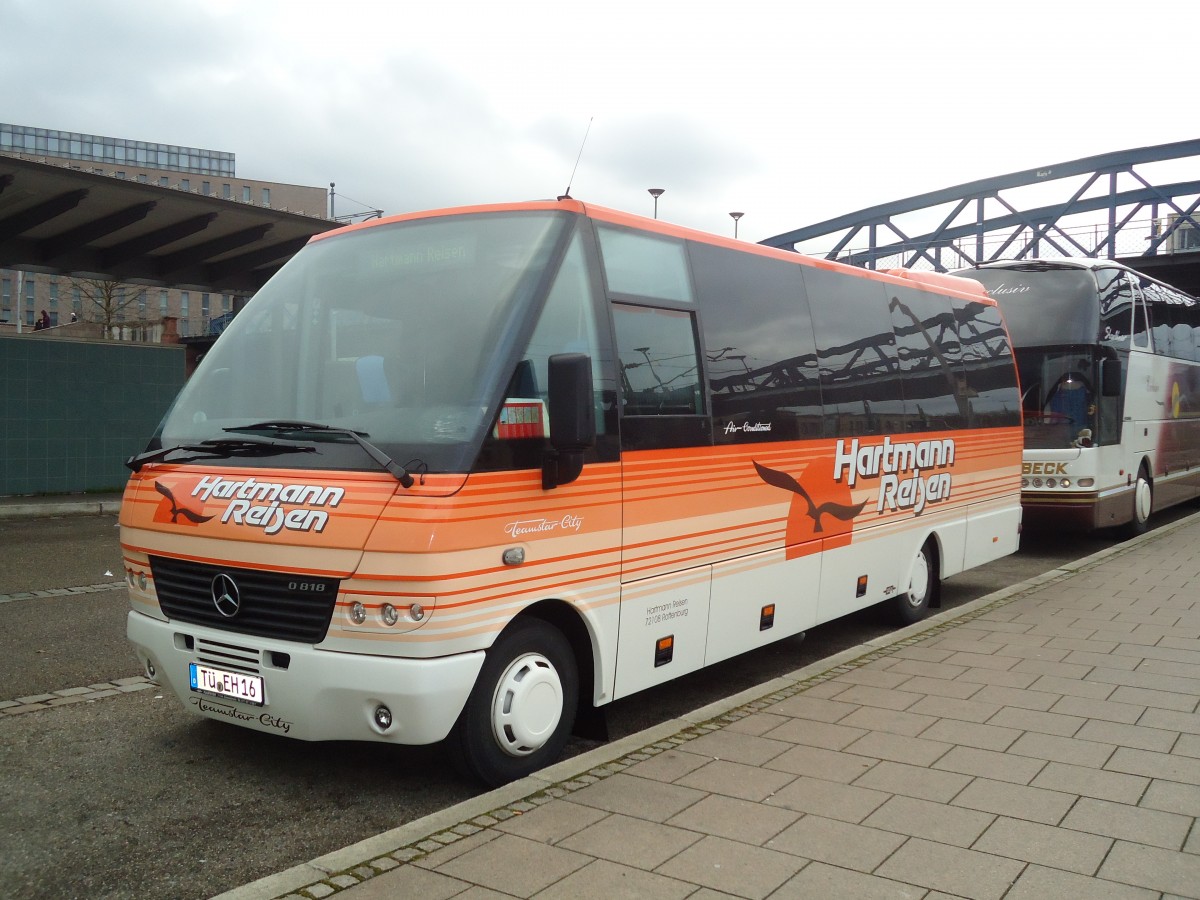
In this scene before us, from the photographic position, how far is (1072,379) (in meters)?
13.5

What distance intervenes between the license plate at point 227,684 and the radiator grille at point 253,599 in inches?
7.5

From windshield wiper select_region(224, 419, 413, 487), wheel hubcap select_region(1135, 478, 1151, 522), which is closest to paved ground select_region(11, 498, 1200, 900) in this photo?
windshield wiper select_region(224, 419, 413, 487)

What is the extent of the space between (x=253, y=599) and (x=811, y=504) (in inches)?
148

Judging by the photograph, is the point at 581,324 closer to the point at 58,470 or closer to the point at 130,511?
the point at 130,511

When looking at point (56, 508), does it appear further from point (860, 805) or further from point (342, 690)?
point (860, 805)

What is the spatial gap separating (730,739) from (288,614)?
2.17 m

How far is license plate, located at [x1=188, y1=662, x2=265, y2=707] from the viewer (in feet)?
15.0

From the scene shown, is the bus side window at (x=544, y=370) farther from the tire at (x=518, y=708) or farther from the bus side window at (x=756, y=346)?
the bus side window at (x=756, y=346)

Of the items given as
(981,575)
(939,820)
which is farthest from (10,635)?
(981,575)

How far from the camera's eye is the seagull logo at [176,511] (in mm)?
4785

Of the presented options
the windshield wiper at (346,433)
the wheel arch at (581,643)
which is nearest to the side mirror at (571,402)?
the windshield wiper at (346,433)

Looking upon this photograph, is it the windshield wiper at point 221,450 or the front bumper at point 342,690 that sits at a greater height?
the windshield wiper at point 221,450

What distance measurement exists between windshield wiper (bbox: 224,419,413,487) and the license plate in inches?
42.4

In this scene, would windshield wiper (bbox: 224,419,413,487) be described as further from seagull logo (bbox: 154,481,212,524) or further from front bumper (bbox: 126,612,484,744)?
front bumper (bbox: 126,612,484,744)
